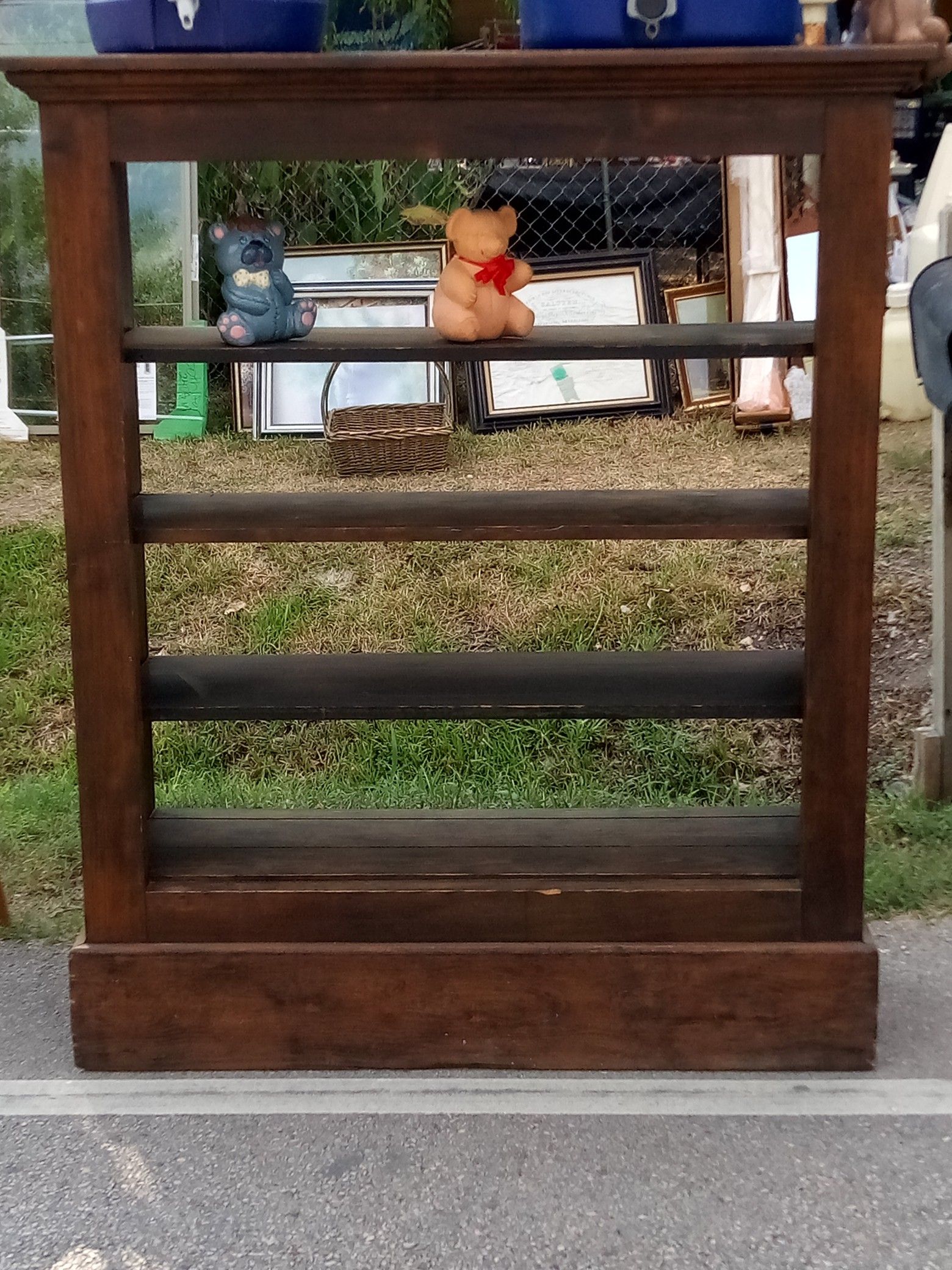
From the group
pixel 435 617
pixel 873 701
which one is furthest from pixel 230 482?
pixel 873 701

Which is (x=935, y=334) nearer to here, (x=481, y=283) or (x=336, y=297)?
(x=481, y=283)

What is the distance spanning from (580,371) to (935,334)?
292 centimetres

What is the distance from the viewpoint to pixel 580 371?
16.7 ft

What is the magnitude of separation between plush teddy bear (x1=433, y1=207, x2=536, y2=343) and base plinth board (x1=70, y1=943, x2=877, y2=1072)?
1.00 m

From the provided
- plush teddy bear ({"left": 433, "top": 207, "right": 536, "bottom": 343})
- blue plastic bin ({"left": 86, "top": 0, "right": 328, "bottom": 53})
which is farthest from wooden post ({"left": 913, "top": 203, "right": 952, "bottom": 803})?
blue plastic bin ({"left": 86, "top": 0, "right": 328, "bottom": 53})

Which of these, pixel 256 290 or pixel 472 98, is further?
pixel 256 290

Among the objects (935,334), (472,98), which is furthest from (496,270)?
(935,334)

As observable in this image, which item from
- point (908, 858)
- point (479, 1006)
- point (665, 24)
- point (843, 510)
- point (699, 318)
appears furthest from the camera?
point (699, 318)

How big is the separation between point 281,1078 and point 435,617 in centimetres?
197

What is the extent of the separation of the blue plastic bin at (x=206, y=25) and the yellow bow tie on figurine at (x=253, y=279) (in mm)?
329

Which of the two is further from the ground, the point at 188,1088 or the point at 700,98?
the point at 700,98

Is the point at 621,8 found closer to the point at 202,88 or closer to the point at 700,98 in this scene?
the point at 700,98

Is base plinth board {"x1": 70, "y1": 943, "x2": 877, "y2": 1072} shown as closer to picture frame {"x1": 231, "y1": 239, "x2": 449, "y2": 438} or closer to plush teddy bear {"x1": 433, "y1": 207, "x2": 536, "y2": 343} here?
plush teddy bear {"x1": 433, "y1": 207, "x2": 536, "y2": 343}

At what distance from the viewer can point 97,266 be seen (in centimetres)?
182
